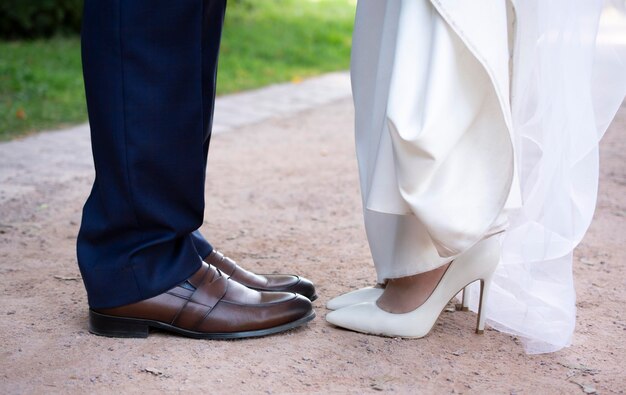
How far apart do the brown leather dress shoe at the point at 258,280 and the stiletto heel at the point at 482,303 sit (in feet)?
1.42

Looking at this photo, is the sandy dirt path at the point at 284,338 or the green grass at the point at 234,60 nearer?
the sandy dirt path at the point at 284,338

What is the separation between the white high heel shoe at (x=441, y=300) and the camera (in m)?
1.83

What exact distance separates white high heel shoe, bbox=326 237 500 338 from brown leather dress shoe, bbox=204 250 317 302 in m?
0.22

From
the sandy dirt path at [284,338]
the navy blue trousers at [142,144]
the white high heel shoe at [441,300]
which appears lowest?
the sandy dirt path at [284,338]

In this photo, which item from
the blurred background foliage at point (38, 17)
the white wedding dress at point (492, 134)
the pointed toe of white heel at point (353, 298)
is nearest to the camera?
the white wedding dress at point (492, 134)

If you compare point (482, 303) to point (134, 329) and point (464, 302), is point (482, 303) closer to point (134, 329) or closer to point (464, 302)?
point (464, 302)

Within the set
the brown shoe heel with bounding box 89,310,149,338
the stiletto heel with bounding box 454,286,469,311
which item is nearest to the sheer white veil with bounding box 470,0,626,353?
the stiletto heel with bounding box 454,286,469,311

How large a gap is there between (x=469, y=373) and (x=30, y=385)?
0.85 meters

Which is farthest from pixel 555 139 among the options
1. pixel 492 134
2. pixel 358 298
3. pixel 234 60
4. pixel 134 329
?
pixel 234 60

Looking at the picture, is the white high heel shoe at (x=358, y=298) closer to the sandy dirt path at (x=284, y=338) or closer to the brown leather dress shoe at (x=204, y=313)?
the sandy dirt path at (x=284, y=338)

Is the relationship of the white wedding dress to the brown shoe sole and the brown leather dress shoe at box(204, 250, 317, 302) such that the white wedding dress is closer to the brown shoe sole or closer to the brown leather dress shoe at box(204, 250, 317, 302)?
the brown leather dress shoe at box(204, 250, 317, 302)

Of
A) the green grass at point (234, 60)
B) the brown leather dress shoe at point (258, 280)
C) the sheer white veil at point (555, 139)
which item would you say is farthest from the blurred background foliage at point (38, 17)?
the sheer white veil at point (555, 139)

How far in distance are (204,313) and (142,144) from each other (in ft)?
1.27

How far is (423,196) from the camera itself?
1618 millimetres
